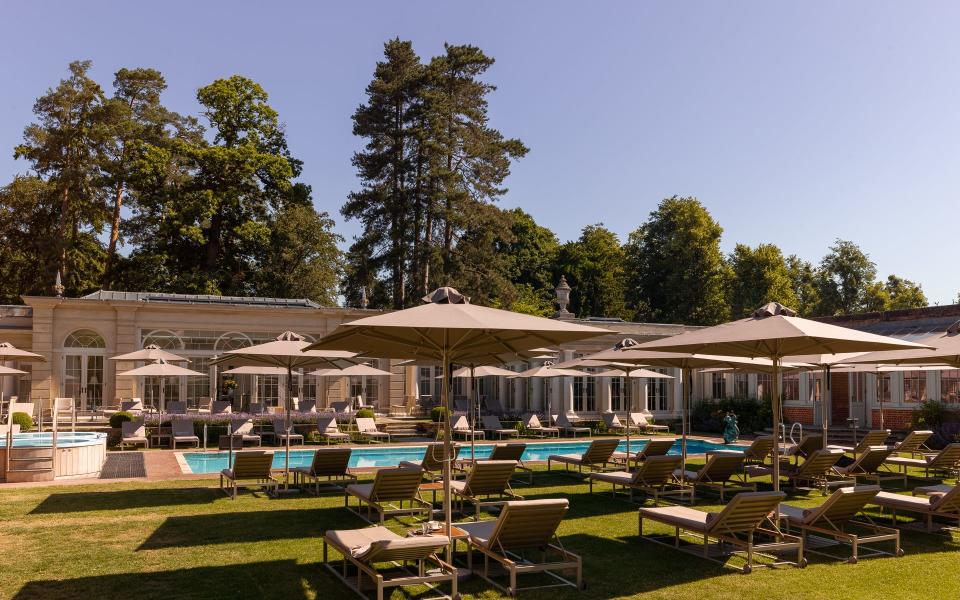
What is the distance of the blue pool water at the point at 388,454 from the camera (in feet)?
58.3

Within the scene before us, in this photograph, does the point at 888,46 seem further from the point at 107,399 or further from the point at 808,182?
the point at 107,399

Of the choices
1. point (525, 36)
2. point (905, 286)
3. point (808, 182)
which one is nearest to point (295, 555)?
point (525, 36)

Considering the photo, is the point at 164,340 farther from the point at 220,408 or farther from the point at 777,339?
the point at 777,339

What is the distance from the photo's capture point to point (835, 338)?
8.55 metres

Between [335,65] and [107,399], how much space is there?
41.7ft

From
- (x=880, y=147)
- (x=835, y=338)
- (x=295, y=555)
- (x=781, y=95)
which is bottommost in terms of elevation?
(x=295, y=555)

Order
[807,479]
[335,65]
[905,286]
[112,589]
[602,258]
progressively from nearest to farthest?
[112,589] → [807,479] → [335,65] → [602,258] → [905,286]

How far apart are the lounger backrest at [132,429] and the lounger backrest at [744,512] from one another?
1580cm

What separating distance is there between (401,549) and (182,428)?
51.9 ft

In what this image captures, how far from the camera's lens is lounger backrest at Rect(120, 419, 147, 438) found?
19609 millimetres

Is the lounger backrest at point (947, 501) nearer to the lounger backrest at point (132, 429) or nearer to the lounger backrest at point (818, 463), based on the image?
the lounger backrest at point (818, 463)

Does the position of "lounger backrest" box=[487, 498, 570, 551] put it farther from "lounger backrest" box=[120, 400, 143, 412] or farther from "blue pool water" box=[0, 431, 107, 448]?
"lounger backrest" box=[120, 400, 143, 412]

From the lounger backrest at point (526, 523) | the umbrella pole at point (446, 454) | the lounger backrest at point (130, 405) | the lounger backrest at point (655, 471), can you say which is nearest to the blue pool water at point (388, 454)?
the lounger backrest at point (130, 405)

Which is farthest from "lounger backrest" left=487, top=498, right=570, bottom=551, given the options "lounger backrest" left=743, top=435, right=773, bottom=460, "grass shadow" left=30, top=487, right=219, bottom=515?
"lounger backrest" left=743, top=435, right=773, bottom=460
